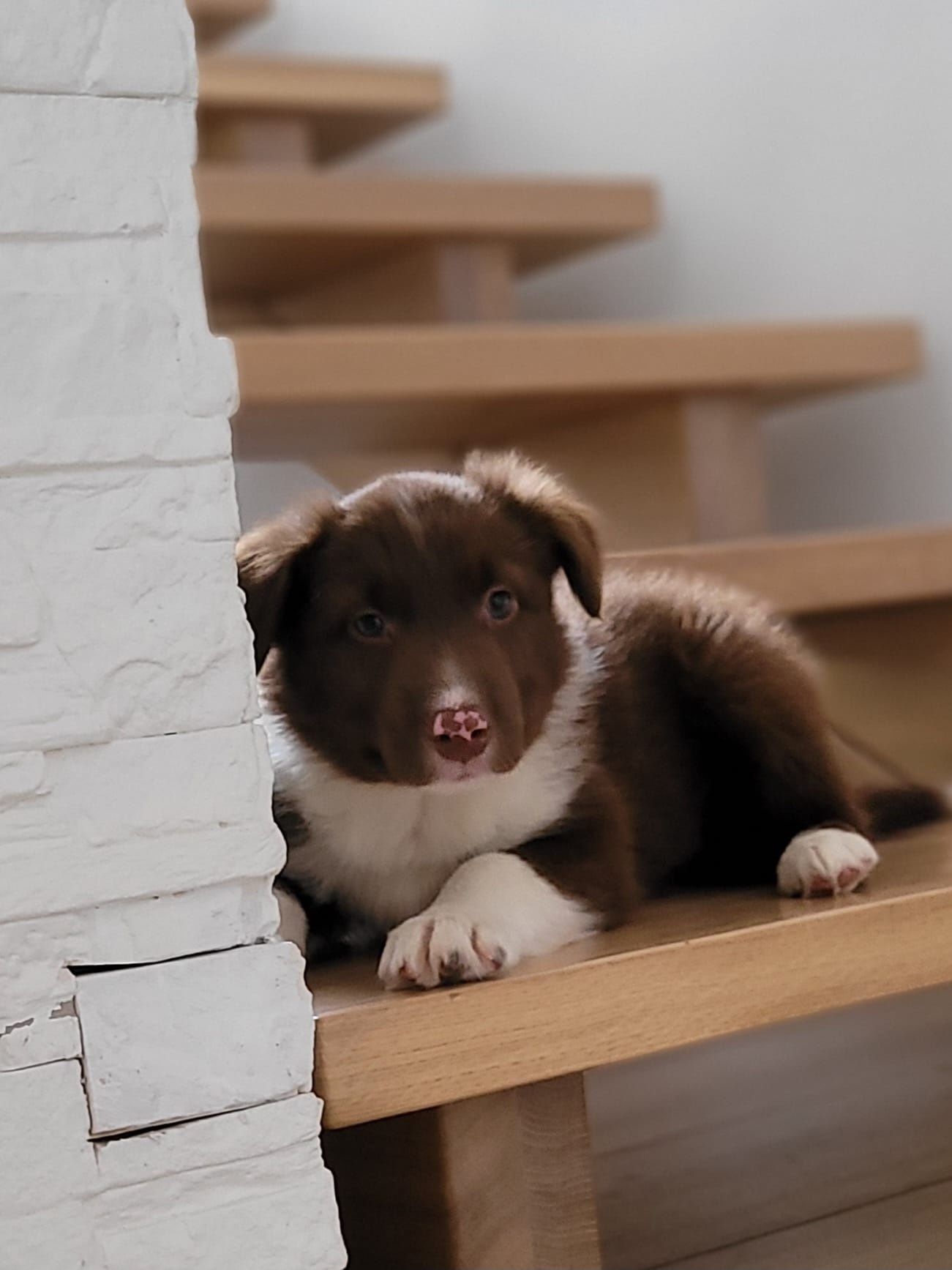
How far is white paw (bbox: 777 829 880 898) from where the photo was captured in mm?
1673

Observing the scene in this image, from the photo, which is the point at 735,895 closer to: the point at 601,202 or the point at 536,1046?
the point at 536,1046

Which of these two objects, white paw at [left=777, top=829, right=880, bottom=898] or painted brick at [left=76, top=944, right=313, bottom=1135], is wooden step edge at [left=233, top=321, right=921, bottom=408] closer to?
white paw at [left=777, top=829, right=880, bottom=898]

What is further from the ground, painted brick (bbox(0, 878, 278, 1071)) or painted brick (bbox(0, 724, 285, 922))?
painted brick (bbox(0, 724, 285, 922))

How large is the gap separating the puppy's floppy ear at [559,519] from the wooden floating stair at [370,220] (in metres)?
1.18

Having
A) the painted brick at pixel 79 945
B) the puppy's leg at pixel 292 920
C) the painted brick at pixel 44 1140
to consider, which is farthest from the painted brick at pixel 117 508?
the puppy's leg at pixel 292 920

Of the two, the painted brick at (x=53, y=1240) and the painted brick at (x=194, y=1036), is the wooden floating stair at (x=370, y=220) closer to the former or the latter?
the painted brick at (x=194, y=1036)

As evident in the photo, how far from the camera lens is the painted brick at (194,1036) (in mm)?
1209

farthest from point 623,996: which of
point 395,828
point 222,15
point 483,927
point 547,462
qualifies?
point 222,15

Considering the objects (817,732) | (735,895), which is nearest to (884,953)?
(735,895)

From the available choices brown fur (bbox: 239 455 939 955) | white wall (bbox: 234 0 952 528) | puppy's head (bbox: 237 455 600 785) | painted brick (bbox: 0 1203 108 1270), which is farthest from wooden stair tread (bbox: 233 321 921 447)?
painted brick (bbox: 0 1203 108 1270)

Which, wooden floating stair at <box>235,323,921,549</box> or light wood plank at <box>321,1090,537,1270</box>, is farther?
wooden floating stair at <box>235,323,921,549</box>

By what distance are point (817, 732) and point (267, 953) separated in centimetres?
81

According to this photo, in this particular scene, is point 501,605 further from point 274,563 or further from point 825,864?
point 825,864

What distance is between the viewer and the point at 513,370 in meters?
2.62
